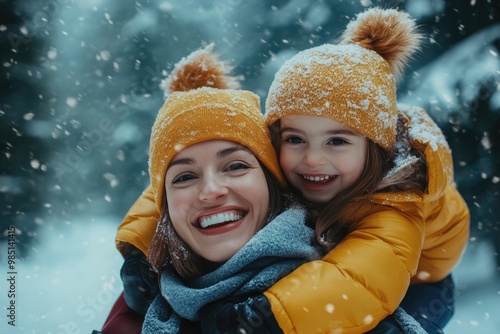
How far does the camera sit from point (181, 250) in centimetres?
164

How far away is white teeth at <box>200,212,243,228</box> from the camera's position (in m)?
1.57

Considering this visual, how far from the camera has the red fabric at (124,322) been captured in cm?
186

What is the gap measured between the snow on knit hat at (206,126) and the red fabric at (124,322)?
0.45 meters

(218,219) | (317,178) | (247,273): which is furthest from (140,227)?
(317,178)

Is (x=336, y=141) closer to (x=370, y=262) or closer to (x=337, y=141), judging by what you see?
(x=337, y=141)

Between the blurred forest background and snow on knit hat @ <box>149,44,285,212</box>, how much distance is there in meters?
2.34

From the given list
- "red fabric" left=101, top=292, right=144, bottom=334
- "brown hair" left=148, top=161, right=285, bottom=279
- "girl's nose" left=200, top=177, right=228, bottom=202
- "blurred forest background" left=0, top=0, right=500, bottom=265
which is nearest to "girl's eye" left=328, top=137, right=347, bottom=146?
"brown hair" left=148, top=161, right=285, bottom=279

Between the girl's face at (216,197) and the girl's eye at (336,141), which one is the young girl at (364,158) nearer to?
the girl's eye at (336,141)

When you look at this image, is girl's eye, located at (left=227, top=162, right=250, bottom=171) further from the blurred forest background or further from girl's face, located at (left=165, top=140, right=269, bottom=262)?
the blurred forest background

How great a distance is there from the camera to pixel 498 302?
3594 mm

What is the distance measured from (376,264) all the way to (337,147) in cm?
41

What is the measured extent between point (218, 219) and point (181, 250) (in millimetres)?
176

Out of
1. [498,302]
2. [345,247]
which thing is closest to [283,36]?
[498,302]

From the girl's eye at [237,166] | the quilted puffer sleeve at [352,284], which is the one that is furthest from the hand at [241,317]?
the girl's eye at [237,166]
